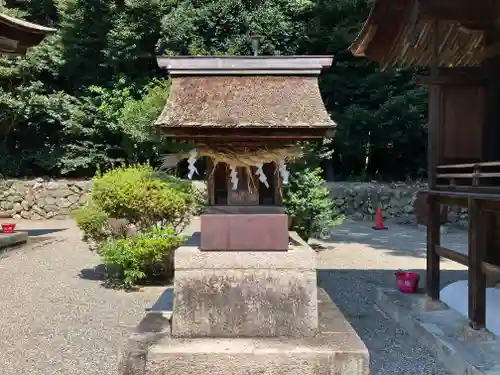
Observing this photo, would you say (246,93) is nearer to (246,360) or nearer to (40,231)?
(246,360)

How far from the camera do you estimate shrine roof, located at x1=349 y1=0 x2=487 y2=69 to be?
20.2ft

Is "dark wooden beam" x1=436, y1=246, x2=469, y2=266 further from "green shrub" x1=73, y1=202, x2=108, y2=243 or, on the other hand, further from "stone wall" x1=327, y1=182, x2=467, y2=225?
"stone wall" x1=327, y1=182, x2=467, y2=225

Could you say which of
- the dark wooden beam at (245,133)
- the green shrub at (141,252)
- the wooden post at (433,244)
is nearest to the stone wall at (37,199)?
the green shrub at (141,252)

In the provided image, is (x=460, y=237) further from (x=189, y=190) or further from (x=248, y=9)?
(x=248, y=9)

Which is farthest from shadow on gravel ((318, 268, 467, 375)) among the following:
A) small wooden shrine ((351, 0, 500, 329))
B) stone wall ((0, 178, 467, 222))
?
stone wall ((0, 178, 467, 222))

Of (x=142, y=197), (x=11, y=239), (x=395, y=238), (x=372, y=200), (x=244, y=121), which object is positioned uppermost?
(x=244, y=121)

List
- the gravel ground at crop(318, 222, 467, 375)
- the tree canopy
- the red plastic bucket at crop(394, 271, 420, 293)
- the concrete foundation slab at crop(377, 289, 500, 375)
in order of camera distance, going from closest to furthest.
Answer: the concrete foundation slab at crop(377, 289, 500, 375) < the gravel ground at crop(318, 222, 467, 375) < the red plastic bucket at crop(394, 271, 420, 293) < the tree canopy

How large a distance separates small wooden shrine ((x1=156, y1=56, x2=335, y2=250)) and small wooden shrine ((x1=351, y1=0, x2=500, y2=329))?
6.16 ft

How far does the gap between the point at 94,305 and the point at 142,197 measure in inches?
73.9

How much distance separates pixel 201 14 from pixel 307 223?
1208 cm

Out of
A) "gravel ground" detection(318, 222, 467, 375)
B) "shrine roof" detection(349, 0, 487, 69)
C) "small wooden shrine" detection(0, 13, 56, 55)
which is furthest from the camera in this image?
"small wooden shrine" detection(0, 13, 56, 55)

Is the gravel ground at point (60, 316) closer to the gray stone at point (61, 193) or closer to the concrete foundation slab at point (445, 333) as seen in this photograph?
the concrete foundation slab at point (445, 333)

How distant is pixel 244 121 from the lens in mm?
4953

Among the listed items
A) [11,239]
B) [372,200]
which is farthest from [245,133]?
[372,200]
